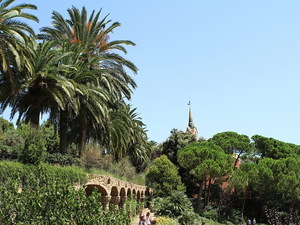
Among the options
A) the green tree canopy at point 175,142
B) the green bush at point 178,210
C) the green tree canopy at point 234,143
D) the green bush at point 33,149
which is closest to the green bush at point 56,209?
the green bush at point 33,149

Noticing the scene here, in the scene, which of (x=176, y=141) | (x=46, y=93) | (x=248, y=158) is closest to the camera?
(x=46, y=93)

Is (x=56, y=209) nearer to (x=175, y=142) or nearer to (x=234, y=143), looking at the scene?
(x=234, y=143)

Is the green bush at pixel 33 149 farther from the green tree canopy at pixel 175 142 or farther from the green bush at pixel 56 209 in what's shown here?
the green tree canopy at pixel 175 142

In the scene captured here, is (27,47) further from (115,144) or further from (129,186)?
(129,186)

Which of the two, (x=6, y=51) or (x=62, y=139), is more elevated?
(x=6, y=51)

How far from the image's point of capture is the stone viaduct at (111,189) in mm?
17617

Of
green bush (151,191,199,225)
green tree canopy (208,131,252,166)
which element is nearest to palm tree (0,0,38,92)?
green bush (151,191,199,225)

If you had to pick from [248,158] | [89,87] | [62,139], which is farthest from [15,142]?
[248,158]

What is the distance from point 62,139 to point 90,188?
4017mm

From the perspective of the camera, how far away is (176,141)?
4266 cm

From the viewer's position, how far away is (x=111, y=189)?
68.2 ft

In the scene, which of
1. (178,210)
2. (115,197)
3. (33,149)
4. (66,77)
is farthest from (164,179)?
(33,149)

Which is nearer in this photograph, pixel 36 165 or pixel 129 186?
pixel 36 165

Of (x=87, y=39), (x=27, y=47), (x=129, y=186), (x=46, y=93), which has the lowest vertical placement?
(x=129, y=186)
